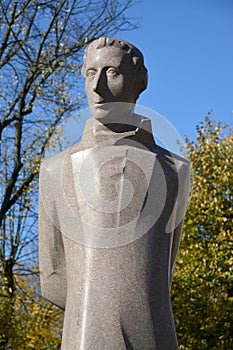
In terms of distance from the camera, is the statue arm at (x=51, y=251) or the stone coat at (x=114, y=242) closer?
the stone coat at (x=114, y=242)

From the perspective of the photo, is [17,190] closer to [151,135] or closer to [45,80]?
[45,80]

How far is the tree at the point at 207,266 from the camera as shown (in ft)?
50.2

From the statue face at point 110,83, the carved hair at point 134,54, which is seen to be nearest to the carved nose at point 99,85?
the statue face at point 110,83

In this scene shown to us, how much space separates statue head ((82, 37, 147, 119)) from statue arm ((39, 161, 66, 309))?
60 centimetres

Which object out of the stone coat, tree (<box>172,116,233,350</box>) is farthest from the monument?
tree (<box>172,116,233,350</box>)

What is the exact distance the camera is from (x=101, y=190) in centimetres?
401

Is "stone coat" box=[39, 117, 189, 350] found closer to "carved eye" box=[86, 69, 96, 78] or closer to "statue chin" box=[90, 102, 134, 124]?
"statue chin" box=[90, 102, 134, 124]

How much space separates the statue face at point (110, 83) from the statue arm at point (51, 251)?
577mm

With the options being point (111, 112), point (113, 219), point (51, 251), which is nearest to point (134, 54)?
point (111, 112)

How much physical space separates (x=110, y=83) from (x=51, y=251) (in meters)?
1.15

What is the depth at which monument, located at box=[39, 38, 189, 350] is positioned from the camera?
3805mm

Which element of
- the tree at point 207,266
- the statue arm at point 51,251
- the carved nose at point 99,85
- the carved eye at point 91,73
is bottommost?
the statue arm at point 51,251

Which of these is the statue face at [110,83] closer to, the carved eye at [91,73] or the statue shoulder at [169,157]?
the carved eye at [91,73]

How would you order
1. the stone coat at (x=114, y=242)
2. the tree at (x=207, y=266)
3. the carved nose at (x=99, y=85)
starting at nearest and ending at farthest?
1. the stone coat at (x=114, y=242)
2. the carved nose at (x=99, y=85)
3. the tree at (x=207, y=266)
